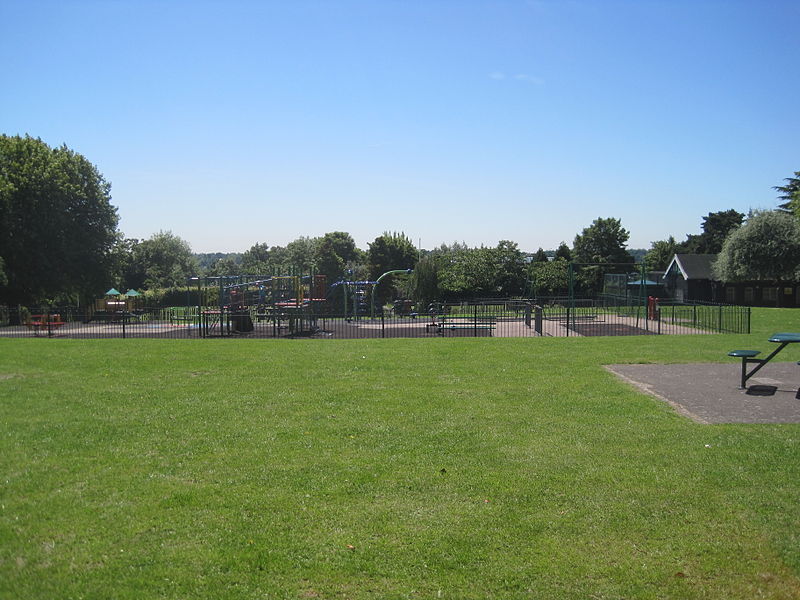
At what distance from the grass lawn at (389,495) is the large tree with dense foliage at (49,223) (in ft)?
101

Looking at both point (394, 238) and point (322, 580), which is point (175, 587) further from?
point (394, 238)

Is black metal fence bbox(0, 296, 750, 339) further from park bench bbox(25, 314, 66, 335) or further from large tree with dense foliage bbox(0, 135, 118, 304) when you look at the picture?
large tree with dense foliage bbox(0, 135, 118, 304)

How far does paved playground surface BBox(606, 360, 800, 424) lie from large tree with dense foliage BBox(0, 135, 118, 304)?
119 ft

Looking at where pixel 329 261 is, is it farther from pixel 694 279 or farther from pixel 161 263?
pixel 694 279

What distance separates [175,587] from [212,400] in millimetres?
6588

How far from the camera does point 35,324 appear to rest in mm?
26984

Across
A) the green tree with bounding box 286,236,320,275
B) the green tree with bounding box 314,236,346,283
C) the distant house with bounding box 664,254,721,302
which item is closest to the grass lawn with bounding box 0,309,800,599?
the distant house with bounding box 664,254,721,302

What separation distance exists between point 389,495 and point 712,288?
56701mm

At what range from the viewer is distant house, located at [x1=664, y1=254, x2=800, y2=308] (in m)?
50.0

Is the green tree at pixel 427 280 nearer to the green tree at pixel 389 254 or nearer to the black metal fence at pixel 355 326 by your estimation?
the black metal fence at pixel 355 326

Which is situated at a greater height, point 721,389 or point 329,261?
point 329,261

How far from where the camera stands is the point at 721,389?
11.7 meters

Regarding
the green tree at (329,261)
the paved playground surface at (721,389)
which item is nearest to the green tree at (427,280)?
the green tree at (329,261)

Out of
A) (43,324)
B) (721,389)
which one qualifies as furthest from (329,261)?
(721,389)
